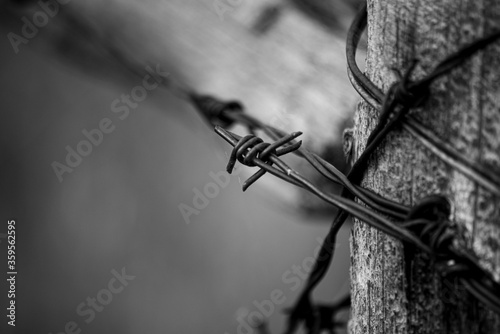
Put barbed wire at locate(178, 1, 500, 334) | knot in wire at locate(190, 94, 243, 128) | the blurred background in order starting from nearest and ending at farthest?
barbed wire at locate(178, 1, 500, 334) < knot in wire at locate(190, 94, 243, 128) < the blurred background

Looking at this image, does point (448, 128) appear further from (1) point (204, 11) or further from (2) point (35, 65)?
(2) point (35, 65)

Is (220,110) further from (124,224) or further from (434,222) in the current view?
(124,224)

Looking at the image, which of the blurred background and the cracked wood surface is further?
the blurred background

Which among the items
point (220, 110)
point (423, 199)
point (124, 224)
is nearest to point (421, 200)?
point (423, 199)

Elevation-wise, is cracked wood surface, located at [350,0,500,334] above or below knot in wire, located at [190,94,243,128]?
below

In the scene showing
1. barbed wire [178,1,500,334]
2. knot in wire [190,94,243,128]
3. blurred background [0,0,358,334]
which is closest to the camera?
barbed wire [178,1,500,334]

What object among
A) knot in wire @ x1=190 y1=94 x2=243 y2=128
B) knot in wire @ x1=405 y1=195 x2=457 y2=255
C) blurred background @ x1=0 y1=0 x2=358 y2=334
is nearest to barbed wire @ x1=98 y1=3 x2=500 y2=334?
knot in wire @ x1=405 y1=195 x2=457 y2=255

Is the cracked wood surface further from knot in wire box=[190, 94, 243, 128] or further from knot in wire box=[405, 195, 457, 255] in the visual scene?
knot in wire box=[190, 94, 243, 128]

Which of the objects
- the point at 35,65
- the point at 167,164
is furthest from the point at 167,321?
the point at 35,65

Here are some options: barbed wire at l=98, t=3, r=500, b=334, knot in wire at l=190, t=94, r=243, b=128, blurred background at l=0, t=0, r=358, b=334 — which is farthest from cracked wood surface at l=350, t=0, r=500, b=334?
blurred background at l=0, t=0, r=358, b=334
